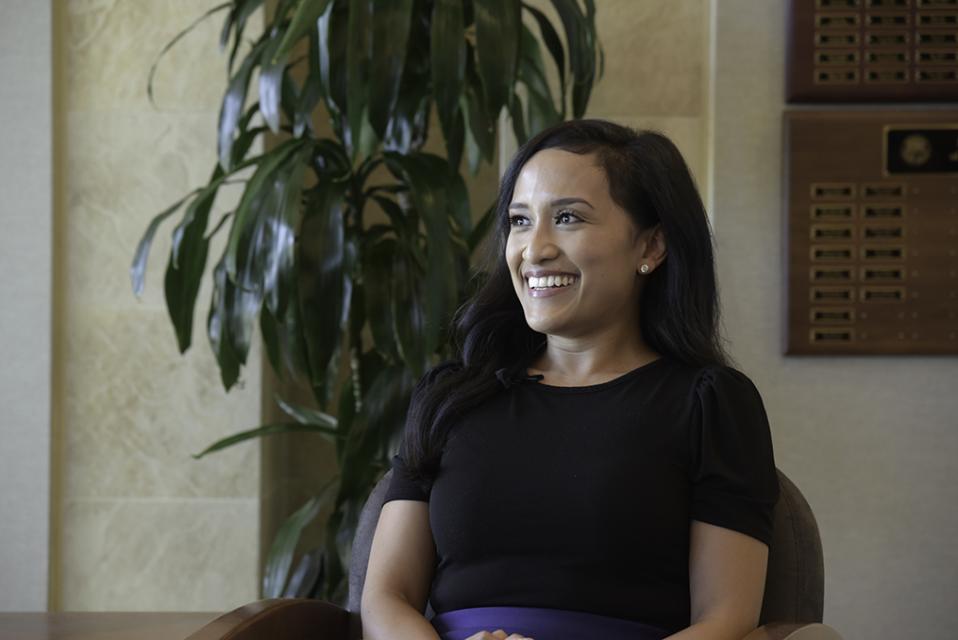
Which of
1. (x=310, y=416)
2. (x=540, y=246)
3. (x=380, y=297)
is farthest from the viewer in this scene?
(x=310, y=416)

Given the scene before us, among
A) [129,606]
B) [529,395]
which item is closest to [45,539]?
[129,606]

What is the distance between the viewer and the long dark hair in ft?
5.45

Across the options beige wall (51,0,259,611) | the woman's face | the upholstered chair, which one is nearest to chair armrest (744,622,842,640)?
the upholstered chair

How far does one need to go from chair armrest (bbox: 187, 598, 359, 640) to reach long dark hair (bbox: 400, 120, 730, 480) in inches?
9.2

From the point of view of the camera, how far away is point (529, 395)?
1683 millimetres

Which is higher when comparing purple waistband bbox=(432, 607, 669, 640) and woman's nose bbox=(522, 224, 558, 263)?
woman's nose bbox=(522, 224, 558, 263)

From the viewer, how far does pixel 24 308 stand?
296cm

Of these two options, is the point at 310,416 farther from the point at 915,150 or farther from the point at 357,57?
the point at 915,150

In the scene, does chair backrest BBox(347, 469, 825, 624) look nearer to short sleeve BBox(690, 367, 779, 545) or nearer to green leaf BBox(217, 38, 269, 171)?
short sleeve BBox(690, 367, 779, 545)

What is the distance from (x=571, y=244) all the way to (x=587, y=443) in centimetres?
28

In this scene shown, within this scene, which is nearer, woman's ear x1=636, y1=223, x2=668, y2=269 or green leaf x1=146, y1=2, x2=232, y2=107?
woman's ear x1=636, y1=223, x2=668, y2=269

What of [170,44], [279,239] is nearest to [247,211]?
[279,239]

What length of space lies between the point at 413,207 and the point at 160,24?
0.91 metres

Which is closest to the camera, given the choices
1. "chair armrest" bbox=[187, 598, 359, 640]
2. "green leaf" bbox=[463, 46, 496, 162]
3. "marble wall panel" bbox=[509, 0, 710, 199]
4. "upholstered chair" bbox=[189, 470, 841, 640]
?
"chair armrest" bbox=[187, 598, 359, 640]
